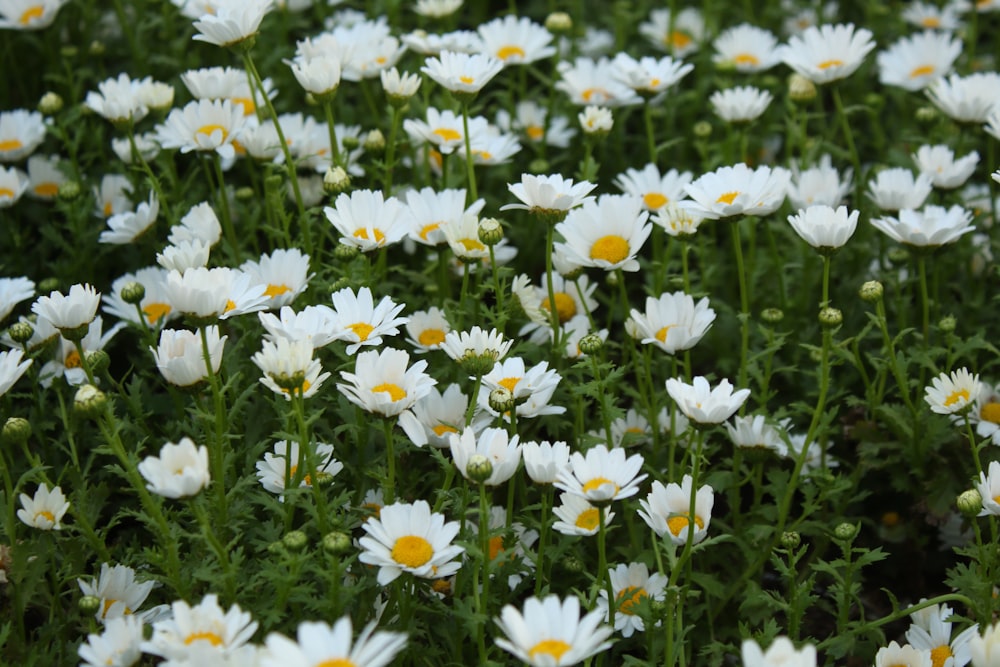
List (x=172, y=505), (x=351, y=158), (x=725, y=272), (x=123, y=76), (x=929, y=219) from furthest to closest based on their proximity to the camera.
Result: (x=725, y=272) → (x=351, y=158) → (x=123, y=76) → (x=929, y=219) → (x=172, y=505)

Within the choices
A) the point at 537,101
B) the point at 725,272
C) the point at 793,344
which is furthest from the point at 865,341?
the point at 537,101

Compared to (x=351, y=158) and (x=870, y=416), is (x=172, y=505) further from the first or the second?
(x=870, y=416)

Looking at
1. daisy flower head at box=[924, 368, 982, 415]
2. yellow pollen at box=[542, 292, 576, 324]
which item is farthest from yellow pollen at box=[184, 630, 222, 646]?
daisy flower head at box=[924, 368, 982, 415]

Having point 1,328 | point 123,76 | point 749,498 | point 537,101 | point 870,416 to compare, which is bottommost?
point 749,498

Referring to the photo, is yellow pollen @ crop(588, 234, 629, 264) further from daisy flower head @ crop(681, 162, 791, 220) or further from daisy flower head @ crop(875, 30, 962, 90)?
daisy flower head @ crop(875, 30, 962, 90)

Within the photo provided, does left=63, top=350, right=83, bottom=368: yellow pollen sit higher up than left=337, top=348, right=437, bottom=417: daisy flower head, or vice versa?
left=337, top=348, right=437, bottom=417: daisy flower head

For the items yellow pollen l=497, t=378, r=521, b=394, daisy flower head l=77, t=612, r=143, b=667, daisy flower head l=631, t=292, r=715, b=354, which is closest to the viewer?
daisy flower head l=77, t=612, r=143, b=667

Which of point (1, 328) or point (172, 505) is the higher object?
point (1, 328)

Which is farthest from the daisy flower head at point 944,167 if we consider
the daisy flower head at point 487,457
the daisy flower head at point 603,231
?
the daisy flower head at point 487,457
